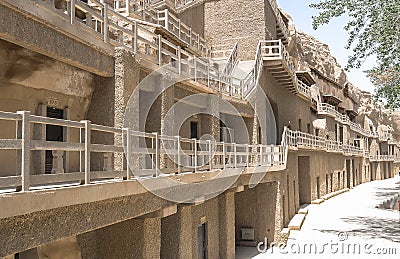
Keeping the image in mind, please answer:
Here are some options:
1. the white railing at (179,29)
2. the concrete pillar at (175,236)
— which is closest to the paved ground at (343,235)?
the concrete pillar at (175,236)

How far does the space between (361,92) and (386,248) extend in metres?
55.9

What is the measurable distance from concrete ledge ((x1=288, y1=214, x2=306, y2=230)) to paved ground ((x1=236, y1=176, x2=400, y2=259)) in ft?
1.08

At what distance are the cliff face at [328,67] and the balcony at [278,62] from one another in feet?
37.5

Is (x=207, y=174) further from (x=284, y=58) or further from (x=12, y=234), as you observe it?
(x=284, y=58)

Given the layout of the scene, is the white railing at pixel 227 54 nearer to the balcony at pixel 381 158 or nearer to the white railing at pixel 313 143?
the white railing at pixel 313 143

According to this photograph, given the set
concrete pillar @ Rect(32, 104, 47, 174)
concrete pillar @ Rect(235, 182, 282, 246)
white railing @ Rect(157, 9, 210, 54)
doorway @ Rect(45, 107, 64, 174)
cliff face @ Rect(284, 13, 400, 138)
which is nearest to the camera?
concrete pillar @ Rect(32, 104, 47, 174)

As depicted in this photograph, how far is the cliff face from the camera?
136ft

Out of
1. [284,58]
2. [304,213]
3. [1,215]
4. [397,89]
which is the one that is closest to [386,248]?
[397,89]

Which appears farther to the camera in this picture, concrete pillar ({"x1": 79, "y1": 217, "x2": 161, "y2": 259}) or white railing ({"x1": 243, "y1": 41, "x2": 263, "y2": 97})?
white railing ({"x1": 243, "y1": 41, "x2": 263, "y2": 97})

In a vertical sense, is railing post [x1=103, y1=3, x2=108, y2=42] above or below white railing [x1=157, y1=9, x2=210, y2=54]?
below

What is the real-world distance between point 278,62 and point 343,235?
33.0 ft

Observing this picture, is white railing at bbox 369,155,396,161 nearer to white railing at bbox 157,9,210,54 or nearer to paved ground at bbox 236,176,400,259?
paved ground at bbox 236,176,400,259

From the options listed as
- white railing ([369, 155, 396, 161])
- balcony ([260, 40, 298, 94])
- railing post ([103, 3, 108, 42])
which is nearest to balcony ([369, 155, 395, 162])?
white railing ([369, 155, 396, 161])

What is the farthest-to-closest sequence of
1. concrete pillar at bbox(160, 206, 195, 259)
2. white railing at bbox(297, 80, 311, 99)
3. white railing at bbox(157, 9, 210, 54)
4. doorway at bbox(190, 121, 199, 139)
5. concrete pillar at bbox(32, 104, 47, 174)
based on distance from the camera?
white railing at bbox(297, 80, 311, 99), white railing at bbox(157, 9, 210, 54), doorway at bbox(190, 121, 199, 139), concrete pillar at bbox(160, 206, 195, 259), concrete pillar at bbox(32, 104, 47, 174)
